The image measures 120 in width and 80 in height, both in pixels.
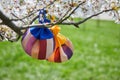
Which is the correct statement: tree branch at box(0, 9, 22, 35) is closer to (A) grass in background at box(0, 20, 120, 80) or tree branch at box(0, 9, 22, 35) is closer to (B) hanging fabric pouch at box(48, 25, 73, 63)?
(B) hanging fabric pouch at box(48, 25, 73, 63)

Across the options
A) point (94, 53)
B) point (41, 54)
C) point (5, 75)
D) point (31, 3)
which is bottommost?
point (94, 53)

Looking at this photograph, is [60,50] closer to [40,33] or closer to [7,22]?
[40,33]

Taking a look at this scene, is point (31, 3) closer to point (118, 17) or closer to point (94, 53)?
point (118, 17)

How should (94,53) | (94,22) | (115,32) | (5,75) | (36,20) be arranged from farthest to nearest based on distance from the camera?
1. (94,22)
2. (115,32)
3. (94,53)
4. (5,75)
5. (36,20)

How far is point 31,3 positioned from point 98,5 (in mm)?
411

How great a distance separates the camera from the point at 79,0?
222 centimetres

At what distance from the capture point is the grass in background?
6.34 metres

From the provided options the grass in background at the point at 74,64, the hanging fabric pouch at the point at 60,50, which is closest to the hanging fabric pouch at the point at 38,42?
the hanging fabric pouch at the point at 60,50

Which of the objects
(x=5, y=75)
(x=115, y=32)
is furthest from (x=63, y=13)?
(x=115, y=32)

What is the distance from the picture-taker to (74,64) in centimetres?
716

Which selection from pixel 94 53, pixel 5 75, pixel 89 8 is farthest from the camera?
pixel 94 53

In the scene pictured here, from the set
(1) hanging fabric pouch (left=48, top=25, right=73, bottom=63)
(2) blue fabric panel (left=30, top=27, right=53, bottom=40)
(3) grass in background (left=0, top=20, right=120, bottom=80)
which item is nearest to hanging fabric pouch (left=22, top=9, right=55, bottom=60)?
(2) blue fabric panel (left=30, top=27, right=53, bottom=40)

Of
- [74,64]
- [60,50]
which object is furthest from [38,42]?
[74,64]

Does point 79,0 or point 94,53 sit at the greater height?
point 79,0
